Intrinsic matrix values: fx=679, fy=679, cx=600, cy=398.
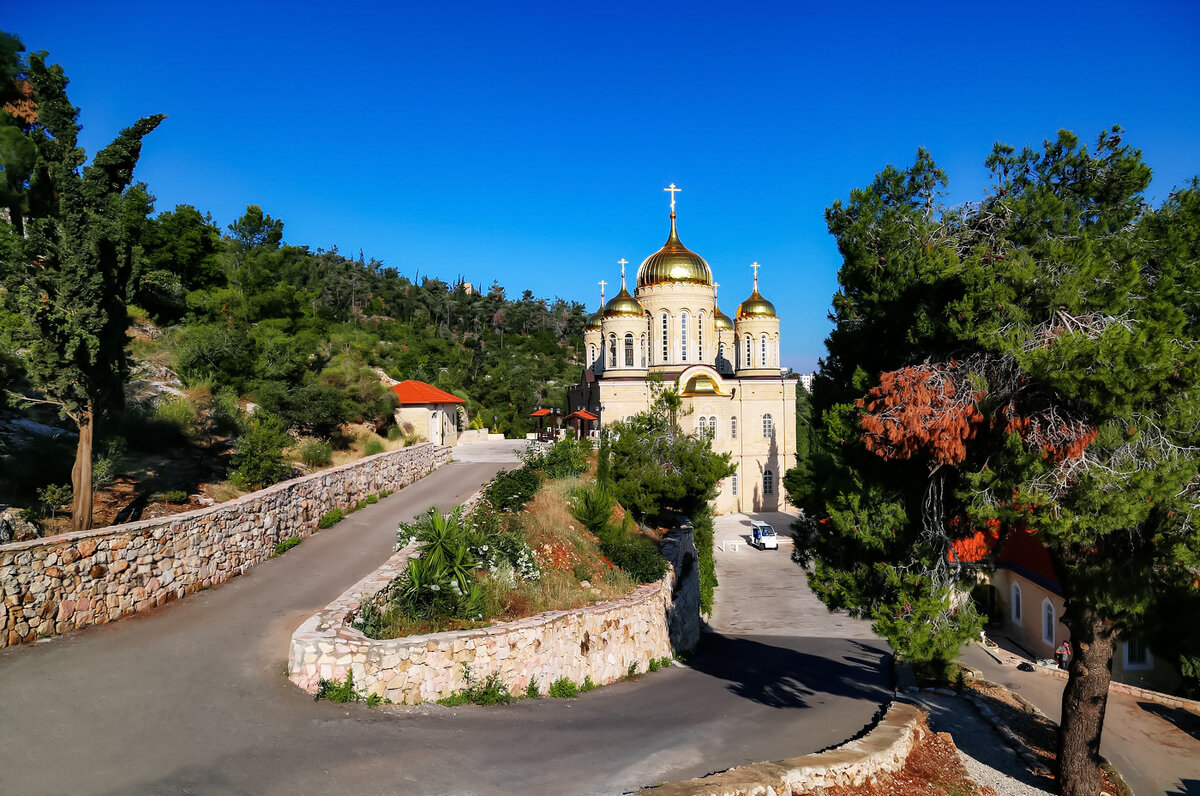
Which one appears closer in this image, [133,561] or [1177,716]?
[133,561]

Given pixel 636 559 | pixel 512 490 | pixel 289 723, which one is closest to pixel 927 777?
pixel 636 559

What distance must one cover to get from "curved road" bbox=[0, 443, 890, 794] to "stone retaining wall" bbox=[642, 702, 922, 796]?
689 millimetres

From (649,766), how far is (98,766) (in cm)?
483

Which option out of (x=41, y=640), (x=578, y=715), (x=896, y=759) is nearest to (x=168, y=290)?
(x=41, y=640)

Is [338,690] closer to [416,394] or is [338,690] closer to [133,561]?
[133,561]

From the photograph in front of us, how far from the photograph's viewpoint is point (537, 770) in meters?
6.37

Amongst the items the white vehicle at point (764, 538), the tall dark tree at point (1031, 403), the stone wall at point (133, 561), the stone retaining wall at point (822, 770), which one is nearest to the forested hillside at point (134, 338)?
the stone wall at point (133, 561)

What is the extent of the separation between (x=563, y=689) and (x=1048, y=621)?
15.6 m

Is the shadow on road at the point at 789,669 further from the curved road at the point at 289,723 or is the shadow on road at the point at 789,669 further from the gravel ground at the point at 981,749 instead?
the gravel ground at the point at 981,749

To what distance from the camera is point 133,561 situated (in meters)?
8.91

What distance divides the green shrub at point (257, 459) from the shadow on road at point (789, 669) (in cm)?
950

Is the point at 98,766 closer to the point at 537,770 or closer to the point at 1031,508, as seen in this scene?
the point at 537,770

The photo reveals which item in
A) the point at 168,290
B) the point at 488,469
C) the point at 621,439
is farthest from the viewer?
the point at 168,290

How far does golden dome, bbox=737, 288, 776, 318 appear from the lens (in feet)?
131
